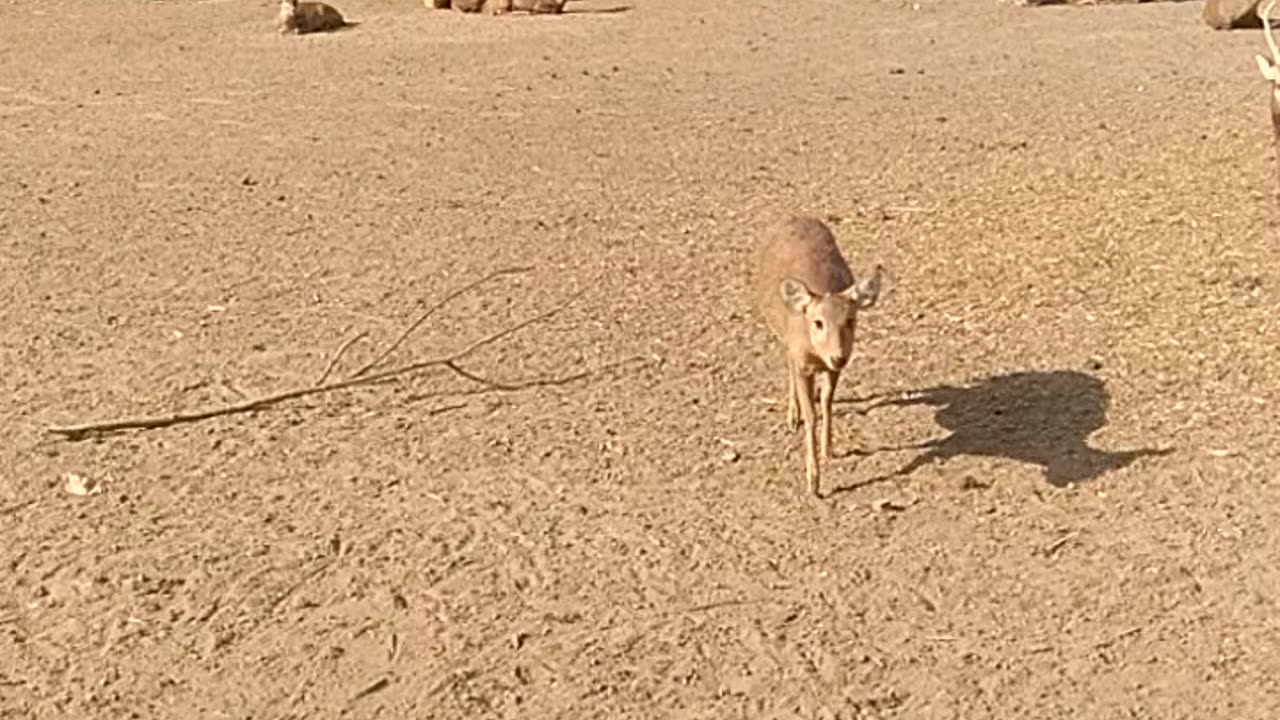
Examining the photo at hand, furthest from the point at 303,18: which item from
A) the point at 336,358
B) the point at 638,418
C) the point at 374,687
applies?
the point at 374,687

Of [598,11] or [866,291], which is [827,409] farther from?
[598,11]

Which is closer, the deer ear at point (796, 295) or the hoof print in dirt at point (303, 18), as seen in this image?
the deer ear at point (796, 295)

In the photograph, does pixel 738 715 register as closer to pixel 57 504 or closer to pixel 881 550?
pixel 881 550

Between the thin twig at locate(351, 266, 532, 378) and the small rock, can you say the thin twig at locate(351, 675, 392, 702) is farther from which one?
the thin twig at locate(351, 266, 532, 378)

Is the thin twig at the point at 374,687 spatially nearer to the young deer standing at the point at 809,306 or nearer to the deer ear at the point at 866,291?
the young deer standing at the point at 809,306

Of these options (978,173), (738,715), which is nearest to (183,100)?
(978,173)

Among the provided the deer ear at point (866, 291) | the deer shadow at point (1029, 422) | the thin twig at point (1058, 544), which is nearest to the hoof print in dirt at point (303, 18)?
the deer shadow at point (1029, 422)

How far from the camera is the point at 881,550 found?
548 centimetres

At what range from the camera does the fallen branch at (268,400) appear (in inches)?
255

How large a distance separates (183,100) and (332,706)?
898 centimetres

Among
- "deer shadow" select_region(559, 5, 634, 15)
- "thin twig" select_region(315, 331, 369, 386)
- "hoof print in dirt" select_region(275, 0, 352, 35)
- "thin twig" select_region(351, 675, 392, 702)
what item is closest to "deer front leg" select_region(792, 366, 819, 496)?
"thin twig" select_region(351, 675, 392, 702)

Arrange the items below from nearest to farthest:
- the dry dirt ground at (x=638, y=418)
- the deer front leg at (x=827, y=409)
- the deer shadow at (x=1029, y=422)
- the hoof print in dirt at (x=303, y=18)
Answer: the dry dirt ground at (x=638, y=418)
the deer front leg at (x=827, y=409)
the deer shadow at (x=1029, y=422)
the hoof print in dirt at (x=303, y=18)

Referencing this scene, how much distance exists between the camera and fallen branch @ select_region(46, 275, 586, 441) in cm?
646

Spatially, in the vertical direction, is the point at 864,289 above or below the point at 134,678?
above
